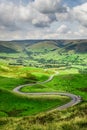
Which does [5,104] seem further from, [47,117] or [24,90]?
[47,117]

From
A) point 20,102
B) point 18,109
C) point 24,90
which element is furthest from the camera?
point 24,90

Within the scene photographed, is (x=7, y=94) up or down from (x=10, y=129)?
up

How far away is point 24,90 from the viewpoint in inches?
7229

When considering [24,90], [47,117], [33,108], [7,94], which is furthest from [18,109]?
[47,117]

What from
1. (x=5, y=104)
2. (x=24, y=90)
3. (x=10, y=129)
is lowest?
(x=10, y=129)

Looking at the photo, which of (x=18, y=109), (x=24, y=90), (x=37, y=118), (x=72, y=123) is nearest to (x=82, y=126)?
(x=72, y=123)

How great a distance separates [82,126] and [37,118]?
7883 millimetres

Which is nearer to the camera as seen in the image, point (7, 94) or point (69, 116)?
point (69, 116)

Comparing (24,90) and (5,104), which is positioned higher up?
(24,90)

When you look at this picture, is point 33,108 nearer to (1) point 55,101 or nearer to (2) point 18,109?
(2) point 18,109

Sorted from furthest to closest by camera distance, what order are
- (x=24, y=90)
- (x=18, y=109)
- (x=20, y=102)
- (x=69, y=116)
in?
(x=24, y=90) < (x=20, y=102) < (x=18, y=109) < (x=69, y=116)

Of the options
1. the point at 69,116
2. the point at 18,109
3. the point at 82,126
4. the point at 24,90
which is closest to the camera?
the point at 82,126

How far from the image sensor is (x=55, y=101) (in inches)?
5007

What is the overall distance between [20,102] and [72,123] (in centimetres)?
10059
